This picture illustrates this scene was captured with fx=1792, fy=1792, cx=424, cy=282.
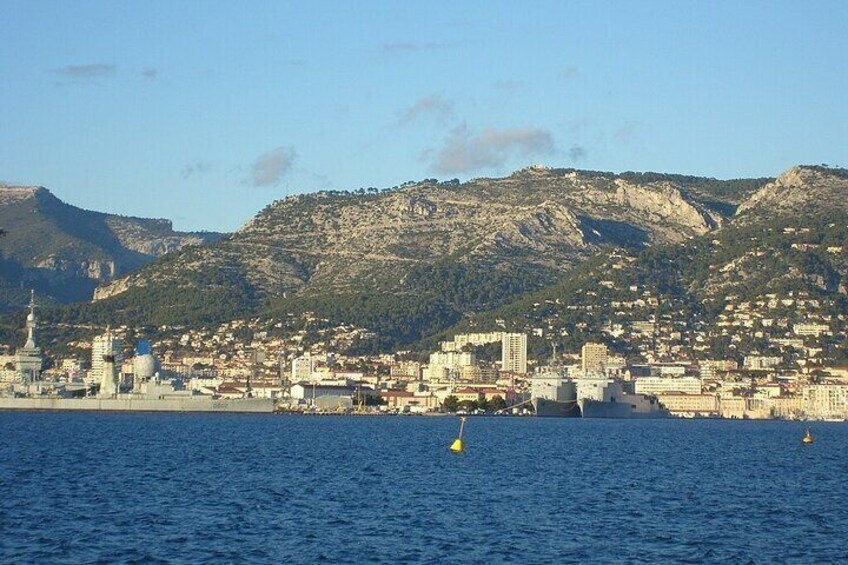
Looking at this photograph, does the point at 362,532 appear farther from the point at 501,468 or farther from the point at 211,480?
the point at 501,468

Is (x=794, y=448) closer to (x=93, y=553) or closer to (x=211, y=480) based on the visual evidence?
(x=211, y=480)

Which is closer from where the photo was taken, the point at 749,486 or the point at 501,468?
the point at 749,486

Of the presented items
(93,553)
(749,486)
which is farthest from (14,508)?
(749,486)

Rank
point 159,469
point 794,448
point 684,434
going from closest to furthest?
1. point 159,469
2. point 794,448
3. point 684,434

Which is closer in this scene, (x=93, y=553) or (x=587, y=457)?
(x=93, y=553)

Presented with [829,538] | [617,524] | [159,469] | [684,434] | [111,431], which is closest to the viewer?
[829,538]

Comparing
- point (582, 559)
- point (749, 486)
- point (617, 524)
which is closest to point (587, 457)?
point (749, 486)
